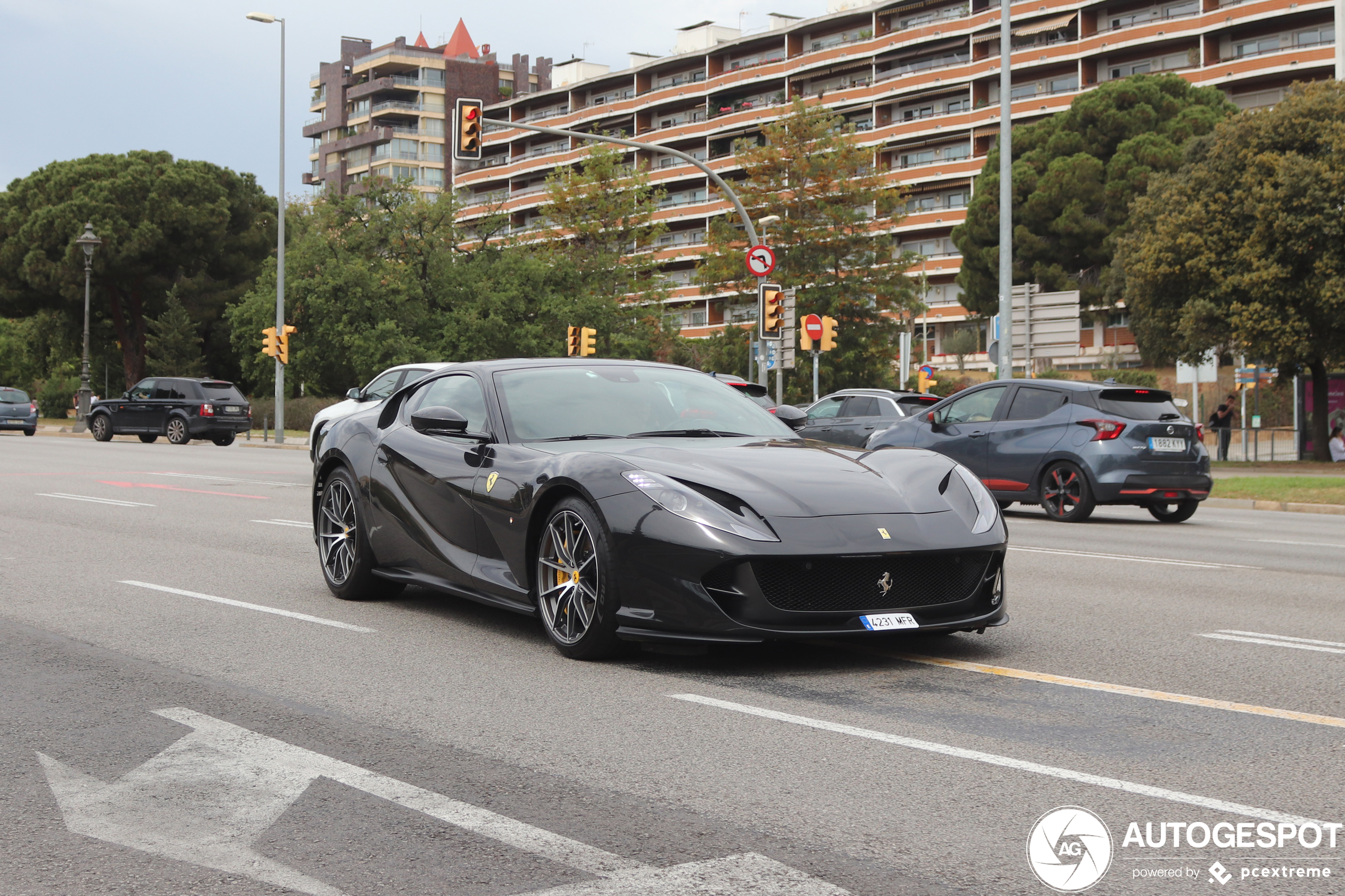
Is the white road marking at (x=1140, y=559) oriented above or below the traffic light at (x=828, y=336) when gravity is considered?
below

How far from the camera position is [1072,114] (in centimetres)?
6731

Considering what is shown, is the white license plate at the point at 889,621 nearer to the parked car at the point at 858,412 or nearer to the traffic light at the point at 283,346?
the parked car at the point at 858,412

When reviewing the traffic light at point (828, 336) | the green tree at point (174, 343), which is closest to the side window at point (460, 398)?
the traffic light at point (828, 336)

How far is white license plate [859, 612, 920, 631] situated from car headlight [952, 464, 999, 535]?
0.51 m

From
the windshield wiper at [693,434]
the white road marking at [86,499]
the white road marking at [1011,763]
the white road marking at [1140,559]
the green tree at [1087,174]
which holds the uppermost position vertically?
the green tree at [1087,174]

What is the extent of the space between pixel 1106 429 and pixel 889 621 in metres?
10.5

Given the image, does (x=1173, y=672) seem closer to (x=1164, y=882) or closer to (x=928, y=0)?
(x=1164, y=882)

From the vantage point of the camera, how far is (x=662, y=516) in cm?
606

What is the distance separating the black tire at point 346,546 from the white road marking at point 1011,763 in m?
3.23

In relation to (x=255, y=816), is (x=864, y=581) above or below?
above

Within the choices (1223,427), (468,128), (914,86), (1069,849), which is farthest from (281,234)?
(914,86)

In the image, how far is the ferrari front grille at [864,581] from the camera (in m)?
5.95

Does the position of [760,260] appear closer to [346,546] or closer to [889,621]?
[346,546]

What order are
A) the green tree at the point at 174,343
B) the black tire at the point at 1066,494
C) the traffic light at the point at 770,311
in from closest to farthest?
the black tire at the point at 1066,494 → the traffic light at the point at 770,311 → the green tree at the point at 174,343
